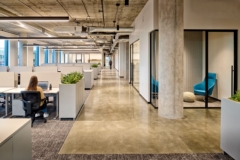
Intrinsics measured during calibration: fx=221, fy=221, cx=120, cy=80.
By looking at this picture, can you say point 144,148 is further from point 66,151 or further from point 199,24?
point 199,24

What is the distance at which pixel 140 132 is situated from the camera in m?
4.09

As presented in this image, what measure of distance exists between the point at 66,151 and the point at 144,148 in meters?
1.16

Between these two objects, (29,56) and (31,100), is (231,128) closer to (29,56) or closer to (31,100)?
(31,100)

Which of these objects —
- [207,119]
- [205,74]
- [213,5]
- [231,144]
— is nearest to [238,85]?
[205,74]

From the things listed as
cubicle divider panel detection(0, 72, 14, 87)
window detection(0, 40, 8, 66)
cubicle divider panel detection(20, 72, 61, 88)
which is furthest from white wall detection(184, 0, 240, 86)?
window detection(0, 40, 8, 66)

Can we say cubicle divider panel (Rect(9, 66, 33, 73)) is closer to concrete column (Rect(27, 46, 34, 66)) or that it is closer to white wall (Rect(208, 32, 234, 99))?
white wall (Rect(208, 32, 234, 99))

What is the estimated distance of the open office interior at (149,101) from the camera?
307 cm

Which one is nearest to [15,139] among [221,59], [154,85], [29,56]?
[154,85]

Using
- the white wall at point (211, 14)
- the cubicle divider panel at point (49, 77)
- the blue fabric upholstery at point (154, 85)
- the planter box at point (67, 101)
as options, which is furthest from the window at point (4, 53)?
the white wall at point (211, 14)

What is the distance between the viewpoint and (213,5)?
578cm

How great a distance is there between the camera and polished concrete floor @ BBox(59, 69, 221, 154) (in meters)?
3.34

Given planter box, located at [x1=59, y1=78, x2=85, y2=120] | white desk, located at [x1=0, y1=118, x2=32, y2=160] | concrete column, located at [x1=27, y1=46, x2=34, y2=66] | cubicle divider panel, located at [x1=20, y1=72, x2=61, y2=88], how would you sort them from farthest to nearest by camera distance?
1. concrete column, located at [x1=27, y1=46, x2=34, y2=66]
2. cubicle divider panel, located at [x1=20, y1=72, x2=61, y2=88]
3. planter box, located at [x1=59, y1=78, x2=85, y2=120]
4. white desk, located at [x1=0, y1=118, x2=32, y2=160]

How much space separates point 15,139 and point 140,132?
106 inches

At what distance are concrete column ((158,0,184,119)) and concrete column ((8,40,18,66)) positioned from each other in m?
10.5
